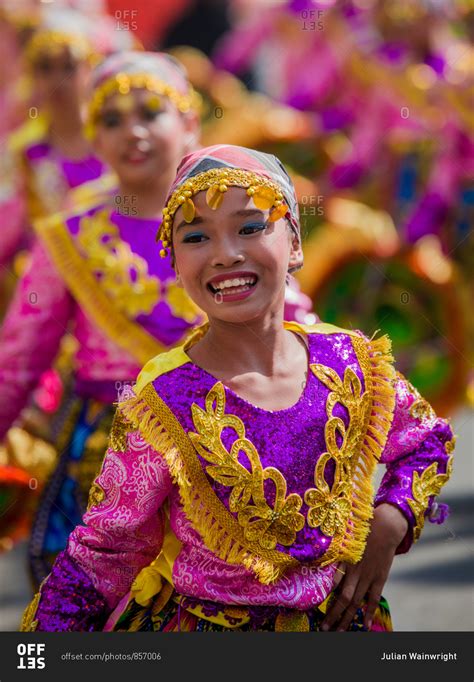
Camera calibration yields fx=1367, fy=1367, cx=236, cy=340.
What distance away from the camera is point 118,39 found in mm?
6406

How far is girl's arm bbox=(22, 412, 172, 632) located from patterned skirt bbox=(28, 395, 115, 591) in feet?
3.62

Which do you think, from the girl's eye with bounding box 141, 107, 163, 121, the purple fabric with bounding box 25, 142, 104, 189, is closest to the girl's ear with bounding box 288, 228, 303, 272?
the girl's eye with bounding box 141, 107, 163, 121

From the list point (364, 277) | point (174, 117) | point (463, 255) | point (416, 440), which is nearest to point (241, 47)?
point (463, 255)

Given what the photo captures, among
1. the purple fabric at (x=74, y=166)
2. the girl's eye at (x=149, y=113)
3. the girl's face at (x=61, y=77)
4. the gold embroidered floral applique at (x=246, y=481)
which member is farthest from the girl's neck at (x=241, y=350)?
the girl's face at (x=61, y=77)

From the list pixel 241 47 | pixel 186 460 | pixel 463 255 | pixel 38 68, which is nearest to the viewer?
pixel 186 460

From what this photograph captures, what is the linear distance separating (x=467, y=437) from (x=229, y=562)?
485 centimetres

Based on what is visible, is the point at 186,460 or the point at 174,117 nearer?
the point at 186,460

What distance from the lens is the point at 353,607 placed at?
7.78 feet

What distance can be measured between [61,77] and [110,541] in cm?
369

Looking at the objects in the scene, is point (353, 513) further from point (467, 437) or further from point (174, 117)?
point (467, 437)

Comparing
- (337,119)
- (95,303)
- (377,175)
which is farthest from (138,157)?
(337,119)

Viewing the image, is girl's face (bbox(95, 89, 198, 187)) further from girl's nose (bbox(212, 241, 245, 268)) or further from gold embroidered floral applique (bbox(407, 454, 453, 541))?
gold embroidered floral applique (bbox(407, 454, 453, 541))

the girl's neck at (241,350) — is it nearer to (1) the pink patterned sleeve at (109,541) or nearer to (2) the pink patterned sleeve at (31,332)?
(1) the pink patterned sleeve at (109,541)

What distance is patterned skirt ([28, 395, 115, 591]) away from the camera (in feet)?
11.4
